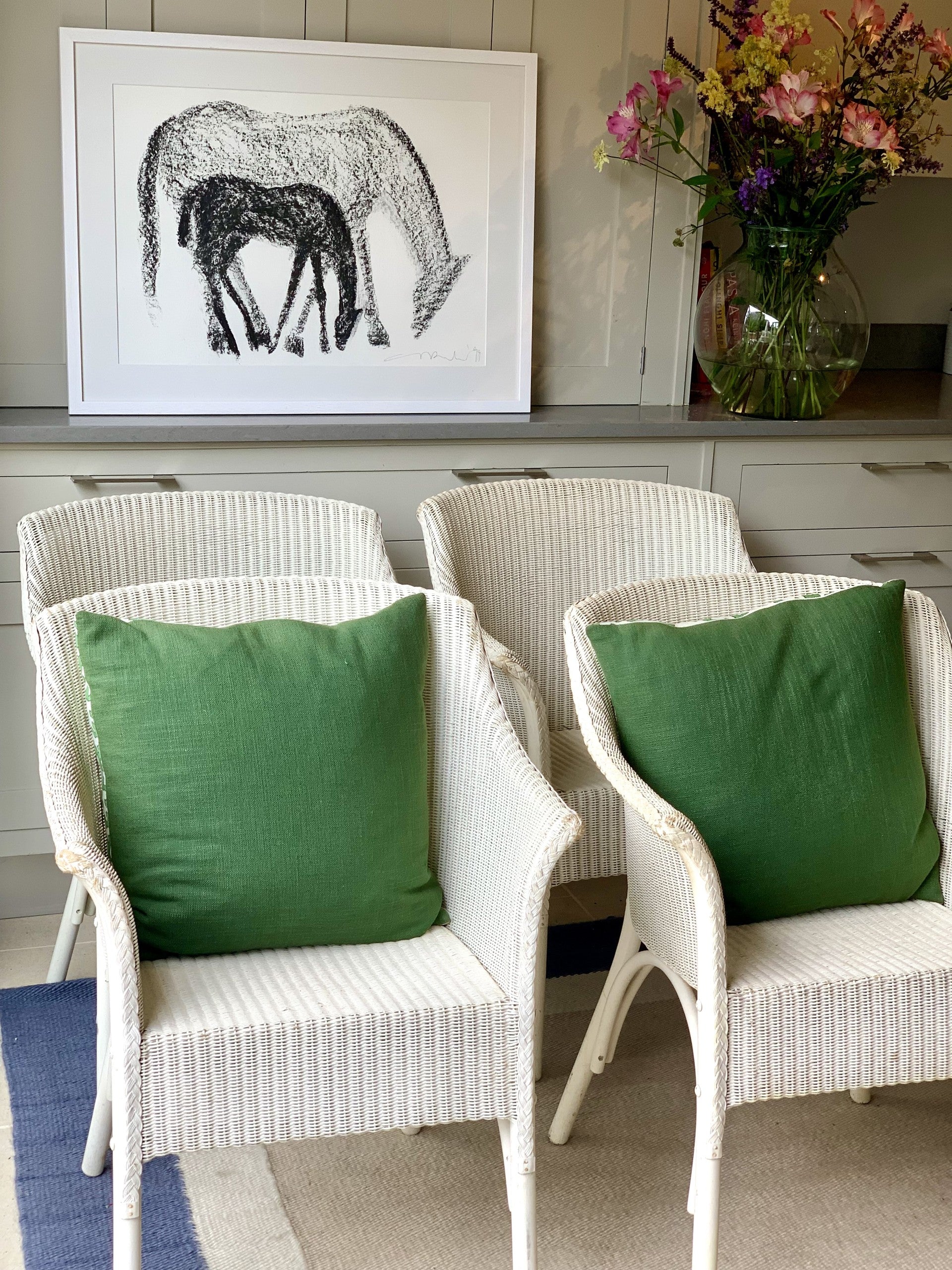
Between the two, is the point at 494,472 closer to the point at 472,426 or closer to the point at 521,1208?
the point at 472,426

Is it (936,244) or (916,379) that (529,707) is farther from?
(936,244)

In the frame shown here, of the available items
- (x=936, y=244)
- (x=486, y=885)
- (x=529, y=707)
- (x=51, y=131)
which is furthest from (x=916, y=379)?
(x=486, y=885)

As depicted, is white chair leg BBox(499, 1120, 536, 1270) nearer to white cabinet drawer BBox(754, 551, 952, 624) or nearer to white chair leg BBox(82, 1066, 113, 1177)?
white chair leg BBox(82, 1066, 113, 1177)

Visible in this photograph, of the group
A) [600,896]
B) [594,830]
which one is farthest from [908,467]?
[594,830]

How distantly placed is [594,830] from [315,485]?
90 cm

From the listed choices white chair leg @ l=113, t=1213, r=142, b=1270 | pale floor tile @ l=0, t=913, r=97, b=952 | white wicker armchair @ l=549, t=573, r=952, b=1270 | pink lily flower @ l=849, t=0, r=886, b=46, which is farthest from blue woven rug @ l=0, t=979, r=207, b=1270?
pink lily flower @ l=849, t=0, r=886, b=46

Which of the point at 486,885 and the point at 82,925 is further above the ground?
the point at 486,885

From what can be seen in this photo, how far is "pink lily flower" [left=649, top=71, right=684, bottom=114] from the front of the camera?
8.39 feet

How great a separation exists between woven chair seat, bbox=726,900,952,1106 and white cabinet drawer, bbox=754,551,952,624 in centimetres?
132

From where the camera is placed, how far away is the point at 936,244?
376 cm

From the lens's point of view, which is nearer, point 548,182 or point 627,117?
point 627,117

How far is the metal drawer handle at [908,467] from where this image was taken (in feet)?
9.18

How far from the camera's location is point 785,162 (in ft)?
8.14

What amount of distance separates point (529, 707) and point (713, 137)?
1.46 metres
